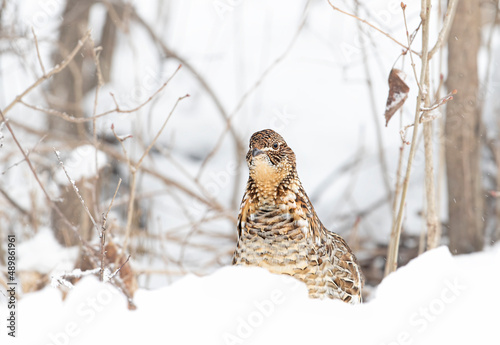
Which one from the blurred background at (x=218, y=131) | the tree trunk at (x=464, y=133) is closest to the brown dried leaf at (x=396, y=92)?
the blurred background at (x=218, y=131)

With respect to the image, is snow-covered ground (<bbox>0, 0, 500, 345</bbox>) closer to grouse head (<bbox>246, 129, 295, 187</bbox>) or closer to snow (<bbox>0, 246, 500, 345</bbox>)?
snow (<bbox>0, 246, 500, 345</bbox>)

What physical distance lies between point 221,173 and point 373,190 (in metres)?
1.47

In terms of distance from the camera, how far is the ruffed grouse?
2572 mm

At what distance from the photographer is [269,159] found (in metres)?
2.52

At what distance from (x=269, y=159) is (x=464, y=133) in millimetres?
2262

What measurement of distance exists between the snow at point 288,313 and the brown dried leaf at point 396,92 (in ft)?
1.97

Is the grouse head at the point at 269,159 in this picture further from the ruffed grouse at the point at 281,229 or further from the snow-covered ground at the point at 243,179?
the snow-covered ground at the point at 243,179

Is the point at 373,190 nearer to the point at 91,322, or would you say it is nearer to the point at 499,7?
the point at 499,7

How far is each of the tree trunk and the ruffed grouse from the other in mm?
2000

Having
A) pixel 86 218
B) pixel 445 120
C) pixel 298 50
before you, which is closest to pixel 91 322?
pixel 86 218

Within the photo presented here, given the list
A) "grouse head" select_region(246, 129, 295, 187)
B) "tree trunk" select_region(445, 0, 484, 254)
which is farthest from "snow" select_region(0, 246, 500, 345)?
"tree trunk" select_region(445, 0, 484, 254)

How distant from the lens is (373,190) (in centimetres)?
578

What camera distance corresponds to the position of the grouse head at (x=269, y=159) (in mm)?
2443

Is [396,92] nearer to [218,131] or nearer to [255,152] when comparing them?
[255,152]
